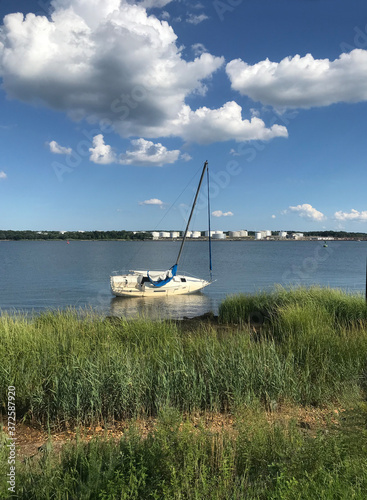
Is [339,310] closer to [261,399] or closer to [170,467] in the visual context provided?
[261,399]

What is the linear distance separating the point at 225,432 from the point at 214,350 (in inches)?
103

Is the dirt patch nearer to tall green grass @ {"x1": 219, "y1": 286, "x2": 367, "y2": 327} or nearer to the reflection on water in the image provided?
tall green grass @ {"x1": 219, "y1": 286, "x2": 367, "y2": 327}

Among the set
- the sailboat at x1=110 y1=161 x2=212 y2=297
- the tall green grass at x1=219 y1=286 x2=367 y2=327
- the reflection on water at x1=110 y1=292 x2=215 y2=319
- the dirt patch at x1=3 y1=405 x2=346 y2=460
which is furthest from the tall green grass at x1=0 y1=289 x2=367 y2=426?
the sailboat at x1=110 y1=161 x2=212 y2=297

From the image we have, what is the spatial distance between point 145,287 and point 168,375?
1002 inches

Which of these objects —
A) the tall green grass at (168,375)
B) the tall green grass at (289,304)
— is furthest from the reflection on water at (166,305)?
the tall green grass at (168,375)

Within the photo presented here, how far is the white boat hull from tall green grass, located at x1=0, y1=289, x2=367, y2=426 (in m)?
23.4

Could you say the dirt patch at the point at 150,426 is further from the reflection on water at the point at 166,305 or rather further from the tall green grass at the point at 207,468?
the reflection on water at the point at 166,305

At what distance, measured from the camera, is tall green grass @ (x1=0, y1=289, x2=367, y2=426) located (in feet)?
19.6

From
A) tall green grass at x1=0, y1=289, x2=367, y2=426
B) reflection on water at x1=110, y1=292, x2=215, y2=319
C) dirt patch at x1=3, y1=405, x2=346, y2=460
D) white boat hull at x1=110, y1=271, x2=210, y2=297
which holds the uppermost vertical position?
tall green grass at x1=0, y1=289, x2=367, y2=426

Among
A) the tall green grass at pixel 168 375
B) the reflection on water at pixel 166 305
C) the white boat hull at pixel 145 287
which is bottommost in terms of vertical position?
the reflection on water at pixel 166 305

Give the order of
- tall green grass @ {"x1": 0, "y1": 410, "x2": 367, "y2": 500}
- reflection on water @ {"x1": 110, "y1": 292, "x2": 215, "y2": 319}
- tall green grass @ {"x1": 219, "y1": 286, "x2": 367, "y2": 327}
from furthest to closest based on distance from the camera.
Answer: reflection on water @ {"x1": 110, "y1": 292, "x2": 215, "y2": 319} → tall green grass @ {"x1": 219, "y1": 286, "x2": 367, "y2": 327} → tall green grass @ {"x1": 0, "y1": 410, "x2": 367, "y2": 500}

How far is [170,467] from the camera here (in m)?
3.55

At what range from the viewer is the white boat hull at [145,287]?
31.7 metres

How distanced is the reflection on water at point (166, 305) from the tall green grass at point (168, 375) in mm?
16982
